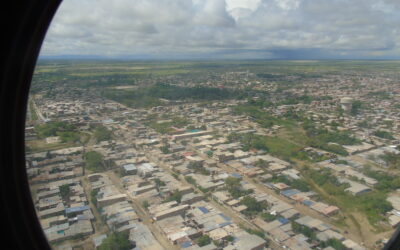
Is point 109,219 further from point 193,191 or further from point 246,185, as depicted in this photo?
point 246,185

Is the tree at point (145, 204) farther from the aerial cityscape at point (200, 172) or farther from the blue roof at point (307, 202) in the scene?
the blue roof at point (307, 202)

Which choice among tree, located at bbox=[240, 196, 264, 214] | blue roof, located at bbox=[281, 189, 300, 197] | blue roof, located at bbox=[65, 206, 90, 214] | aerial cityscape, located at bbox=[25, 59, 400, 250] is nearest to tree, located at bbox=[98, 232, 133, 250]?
aerial cityscape, located at bbox=[25, 59, 400, 250]

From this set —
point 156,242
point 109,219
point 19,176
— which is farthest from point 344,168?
point 19,176

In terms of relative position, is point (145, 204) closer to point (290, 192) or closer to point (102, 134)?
point (290, 192)

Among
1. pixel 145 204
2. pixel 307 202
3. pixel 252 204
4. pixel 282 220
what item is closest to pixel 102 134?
pixel 145 204

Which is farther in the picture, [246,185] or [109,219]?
[246,185]

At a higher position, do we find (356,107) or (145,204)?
(356,107)
